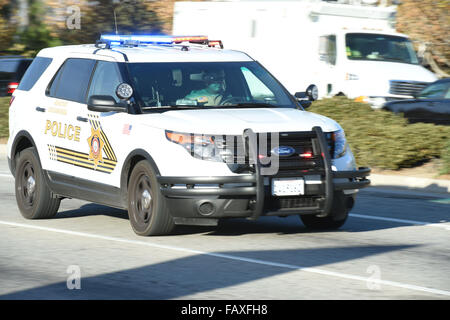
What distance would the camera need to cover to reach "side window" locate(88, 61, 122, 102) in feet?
32.8

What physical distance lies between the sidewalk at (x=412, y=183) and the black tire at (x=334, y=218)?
4236 mm

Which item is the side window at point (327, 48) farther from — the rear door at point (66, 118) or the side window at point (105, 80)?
the side window at point (105, 80)

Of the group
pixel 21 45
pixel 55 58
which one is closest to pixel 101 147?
pixel 55 58

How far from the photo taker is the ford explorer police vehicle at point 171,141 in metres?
8.84

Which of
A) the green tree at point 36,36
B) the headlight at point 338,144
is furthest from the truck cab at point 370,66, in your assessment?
the green tree at point 36,36

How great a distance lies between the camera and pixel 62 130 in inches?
413

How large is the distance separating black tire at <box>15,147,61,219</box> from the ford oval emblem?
312 centimetres

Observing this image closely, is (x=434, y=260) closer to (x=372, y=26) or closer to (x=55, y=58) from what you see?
(x=55, y=58)

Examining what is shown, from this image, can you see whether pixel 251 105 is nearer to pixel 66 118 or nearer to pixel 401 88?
pixel 66 118

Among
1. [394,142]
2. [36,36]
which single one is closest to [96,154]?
[394,142]

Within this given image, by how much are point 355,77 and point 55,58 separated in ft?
39.4

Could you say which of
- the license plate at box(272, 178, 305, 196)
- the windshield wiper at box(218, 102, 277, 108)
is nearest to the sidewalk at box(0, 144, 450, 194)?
the windshield wiper at box(218, 102, 277, 108)

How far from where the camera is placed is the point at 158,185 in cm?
896

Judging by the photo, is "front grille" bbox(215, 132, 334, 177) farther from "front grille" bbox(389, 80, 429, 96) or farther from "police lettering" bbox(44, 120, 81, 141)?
"front grille" bbox(389, 80, 429, 96)
